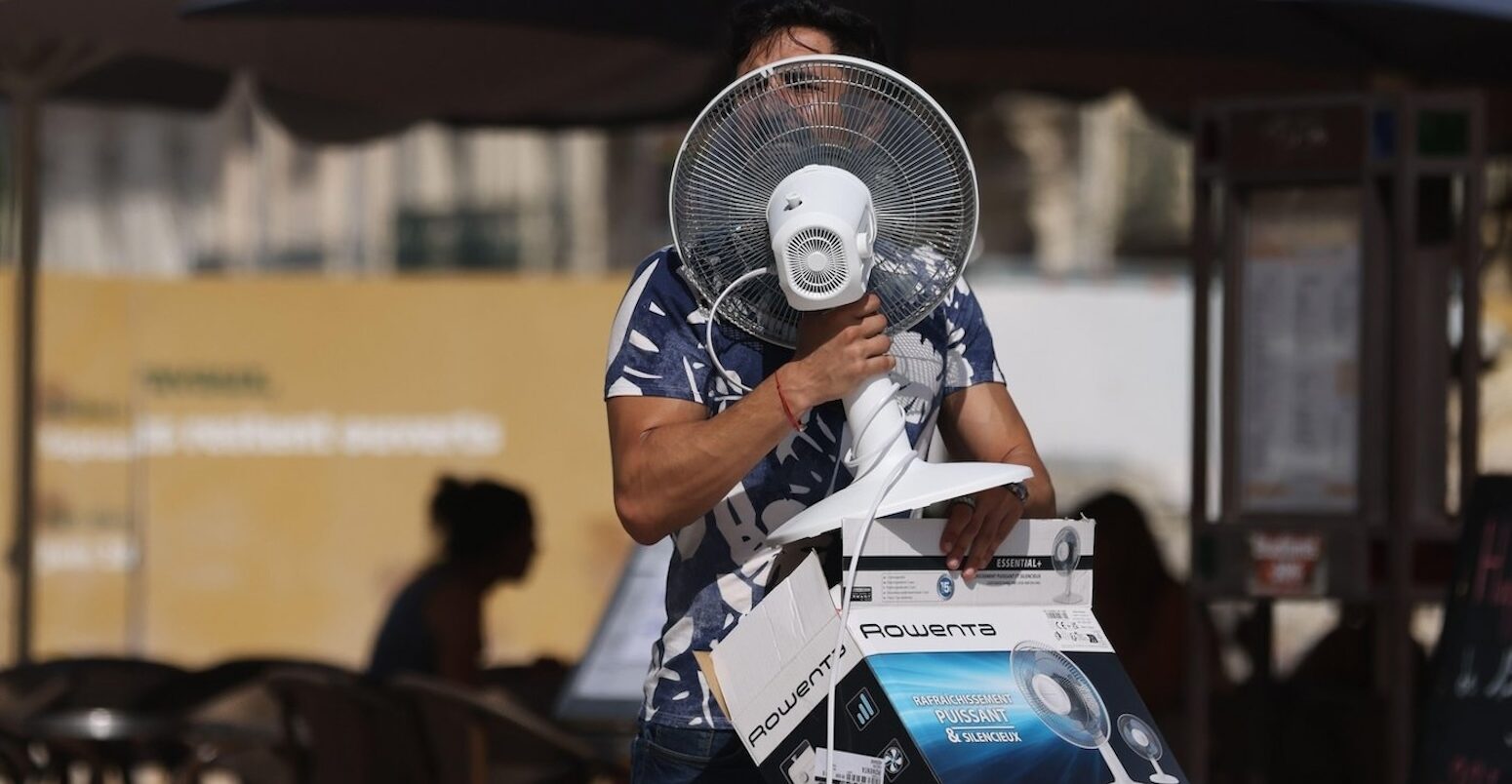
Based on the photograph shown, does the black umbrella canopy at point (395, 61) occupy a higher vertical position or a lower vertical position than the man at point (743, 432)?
higher

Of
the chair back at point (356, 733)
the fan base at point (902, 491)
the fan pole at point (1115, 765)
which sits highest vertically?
the fan base at point (902, 491)

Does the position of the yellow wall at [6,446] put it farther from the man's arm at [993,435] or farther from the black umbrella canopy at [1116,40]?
the man's arm at [993,435]

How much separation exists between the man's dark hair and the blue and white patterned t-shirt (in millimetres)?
279

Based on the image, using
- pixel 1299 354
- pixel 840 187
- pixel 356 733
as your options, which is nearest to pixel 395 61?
pixel 356 733

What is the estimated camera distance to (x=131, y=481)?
9.49 m

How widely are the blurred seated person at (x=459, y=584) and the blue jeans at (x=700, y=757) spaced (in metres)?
3.92

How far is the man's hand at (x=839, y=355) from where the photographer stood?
2.14 metres

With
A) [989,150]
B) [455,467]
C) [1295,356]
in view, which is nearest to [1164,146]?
[989,150]

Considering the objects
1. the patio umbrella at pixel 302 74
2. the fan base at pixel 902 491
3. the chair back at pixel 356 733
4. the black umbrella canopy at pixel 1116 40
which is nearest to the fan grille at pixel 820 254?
the fan base at pixel 902 491

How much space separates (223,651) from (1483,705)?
6980mm

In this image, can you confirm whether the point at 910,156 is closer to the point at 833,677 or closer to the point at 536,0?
the point at 833,677

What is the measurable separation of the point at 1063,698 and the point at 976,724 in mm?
119

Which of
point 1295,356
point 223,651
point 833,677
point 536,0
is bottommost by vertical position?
point 223,651

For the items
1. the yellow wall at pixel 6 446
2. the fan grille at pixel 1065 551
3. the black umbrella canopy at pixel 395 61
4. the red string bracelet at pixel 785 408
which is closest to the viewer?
the red string bracelet at pixel 785 408
